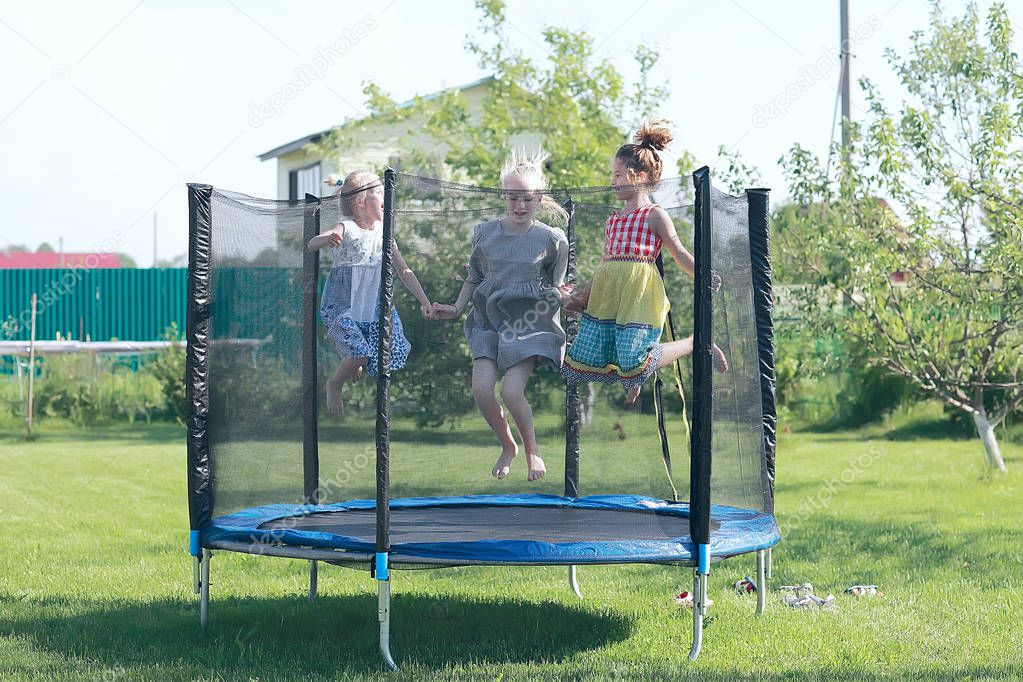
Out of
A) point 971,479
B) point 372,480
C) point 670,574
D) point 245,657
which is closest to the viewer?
point 245,657

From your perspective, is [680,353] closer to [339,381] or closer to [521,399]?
[521,399]

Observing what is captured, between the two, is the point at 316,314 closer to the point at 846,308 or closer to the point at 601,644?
the point at 601,644

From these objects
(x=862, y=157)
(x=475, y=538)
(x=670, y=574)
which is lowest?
(x=670, y=574)

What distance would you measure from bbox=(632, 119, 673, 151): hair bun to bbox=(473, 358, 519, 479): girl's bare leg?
Answer: 100 centimetres

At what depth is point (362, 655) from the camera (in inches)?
148

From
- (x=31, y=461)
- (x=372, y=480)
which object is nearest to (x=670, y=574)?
(x=372, y=480)

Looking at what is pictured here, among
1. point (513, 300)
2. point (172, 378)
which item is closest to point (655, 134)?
point (513, 300)

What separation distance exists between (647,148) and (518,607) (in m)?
1.79

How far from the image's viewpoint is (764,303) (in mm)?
4762

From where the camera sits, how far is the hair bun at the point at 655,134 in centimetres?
438

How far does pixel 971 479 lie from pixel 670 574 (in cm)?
416

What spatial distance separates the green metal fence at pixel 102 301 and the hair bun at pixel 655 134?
559 inches

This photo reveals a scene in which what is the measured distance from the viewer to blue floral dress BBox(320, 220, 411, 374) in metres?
4.46

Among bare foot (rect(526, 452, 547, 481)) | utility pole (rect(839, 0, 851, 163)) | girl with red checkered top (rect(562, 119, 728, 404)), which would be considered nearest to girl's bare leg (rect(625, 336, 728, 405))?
girl with red checkered top (rect(562, 119, 728, 404))
